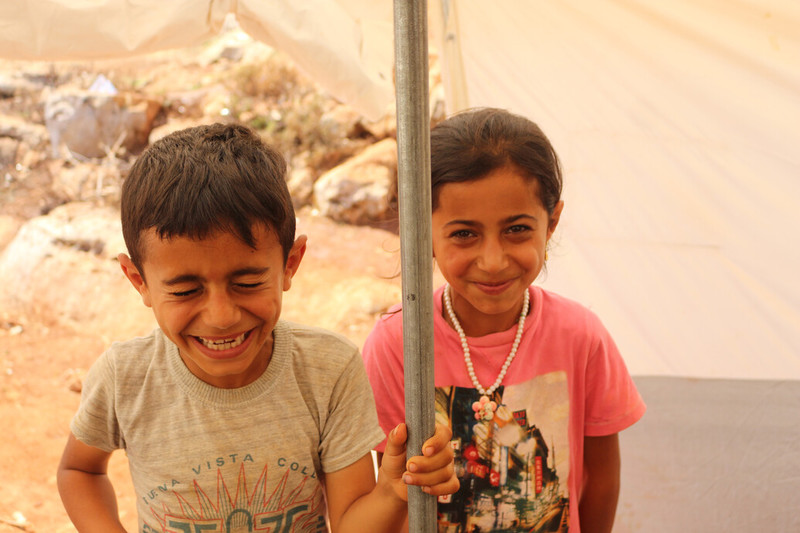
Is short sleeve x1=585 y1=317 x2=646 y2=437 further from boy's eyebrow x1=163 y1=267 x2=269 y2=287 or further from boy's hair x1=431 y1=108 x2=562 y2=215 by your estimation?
boy's eyebrow x1=163 y1=267 x2=269 y2=287

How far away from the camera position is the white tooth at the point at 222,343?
40.6 inches

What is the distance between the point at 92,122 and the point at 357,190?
11.2 ft

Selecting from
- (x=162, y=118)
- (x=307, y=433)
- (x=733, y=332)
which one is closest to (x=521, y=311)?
(x=307, y=433)

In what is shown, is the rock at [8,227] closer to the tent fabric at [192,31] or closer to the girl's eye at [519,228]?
the tent fabric at [192,31]

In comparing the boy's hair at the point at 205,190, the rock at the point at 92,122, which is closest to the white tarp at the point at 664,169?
the boy's hair at the point at 205,190

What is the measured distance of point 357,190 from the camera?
7.87 meters

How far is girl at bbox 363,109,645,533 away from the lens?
1.25m

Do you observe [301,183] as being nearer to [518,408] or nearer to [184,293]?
[518,408]

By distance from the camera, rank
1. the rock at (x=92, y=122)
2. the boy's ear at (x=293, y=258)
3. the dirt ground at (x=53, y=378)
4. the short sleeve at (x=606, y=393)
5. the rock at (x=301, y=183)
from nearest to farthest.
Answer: the boy's ear at (x=293, y=258), the short sleeve at (x=606, y=393), the dirt ground at (x=53, y=378), the rock at (x=301, y=183), the rock at (x=92, y=122)

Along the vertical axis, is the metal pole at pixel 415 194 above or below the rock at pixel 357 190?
below

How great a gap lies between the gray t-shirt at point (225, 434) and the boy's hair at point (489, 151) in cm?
40

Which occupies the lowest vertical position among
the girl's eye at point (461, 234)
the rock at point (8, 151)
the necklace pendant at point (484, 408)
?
the necklace pendant at point (484, 408)

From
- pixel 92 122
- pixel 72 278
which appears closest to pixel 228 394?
pixel 72 278

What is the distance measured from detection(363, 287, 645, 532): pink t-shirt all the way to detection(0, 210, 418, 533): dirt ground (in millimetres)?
982
